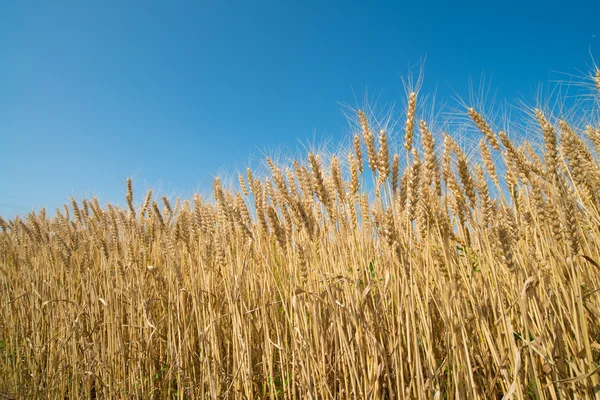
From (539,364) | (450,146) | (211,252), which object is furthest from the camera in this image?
(211,252)

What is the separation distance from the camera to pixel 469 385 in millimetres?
996

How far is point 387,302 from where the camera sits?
5.02 feet

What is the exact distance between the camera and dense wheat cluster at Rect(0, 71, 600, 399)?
1.12 meters

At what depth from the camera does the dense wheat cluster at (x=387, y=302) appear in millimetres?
1116

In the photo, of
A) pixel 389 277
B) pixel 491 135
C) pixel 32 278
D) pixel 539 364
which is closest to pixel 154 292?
pixel 32 278

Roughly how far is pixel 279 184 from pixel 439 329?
1.13 m

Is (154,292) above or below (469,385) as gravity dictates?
above

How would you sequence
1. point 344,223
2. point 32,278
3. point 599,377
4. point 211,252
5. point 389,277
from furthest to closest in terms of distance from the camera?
point 32,278 → point 211,252 → point 344,223 → point 389,277 → point 599,377

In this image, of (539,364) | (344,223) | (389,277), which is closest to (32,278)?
(344,223)

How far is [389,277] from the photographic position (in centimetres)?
136

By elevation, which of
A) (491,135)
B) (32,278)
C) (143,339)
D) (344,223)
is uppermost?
(491,135)

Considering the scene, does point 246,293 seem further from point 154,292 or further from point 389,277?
point 389,277

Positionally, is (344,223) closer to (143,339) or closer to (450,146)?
(450,146)

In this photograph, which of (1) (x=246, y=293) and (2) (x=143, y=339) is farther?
(1) (x=246, y=293)
